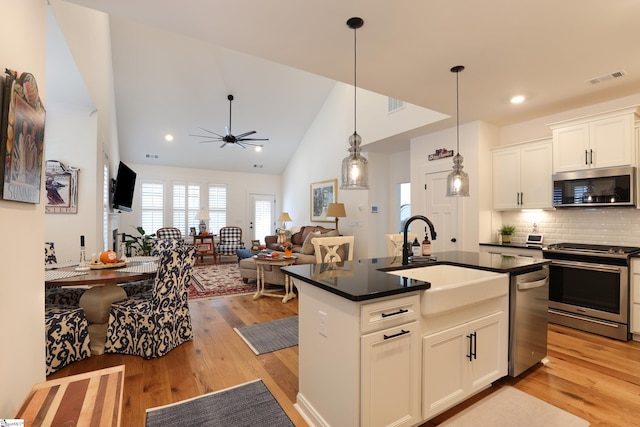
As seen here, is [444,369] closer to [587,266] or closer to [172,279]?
[172,279]

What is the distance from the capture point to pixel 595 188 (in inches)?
138

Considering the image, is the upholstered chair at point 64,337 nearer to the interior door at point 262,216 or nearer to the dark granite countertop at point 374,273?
the dark granite countertop at point 374,273

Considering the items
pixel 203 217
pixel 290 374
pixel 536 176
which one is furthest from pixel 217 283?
pixel 536 176

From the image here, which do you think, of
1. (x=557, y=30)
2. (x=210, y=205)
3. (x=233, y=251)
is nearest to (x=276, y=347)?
(x=557, y=30)

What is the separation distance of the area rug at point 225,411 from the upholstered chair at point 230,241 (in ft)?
23.3

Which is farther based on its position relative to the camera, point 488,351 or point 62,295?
point 62,295

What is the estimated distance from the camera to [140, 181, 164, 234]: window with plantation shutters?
8758mm

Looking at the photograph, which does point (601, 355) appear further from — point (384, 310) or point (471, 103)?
point (471, 103)

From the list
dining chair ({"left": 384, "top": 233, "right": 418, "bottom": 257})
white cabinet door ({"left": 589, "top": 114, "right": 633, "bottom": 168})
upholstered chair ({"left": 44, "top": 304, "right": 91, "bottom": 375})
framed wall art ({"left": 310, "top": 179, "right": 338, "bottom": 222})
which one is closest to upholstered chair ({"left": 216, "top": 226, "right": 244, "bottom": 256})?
framed wall art ({"left": 310, "top": 179, "right": 338, "bottom": 222})

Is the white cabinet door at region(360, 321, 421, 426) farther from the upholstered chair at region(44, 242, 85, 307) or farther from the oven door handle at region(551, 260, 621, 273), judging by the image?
the upholstered chair at region(44, 242, 85, 307)

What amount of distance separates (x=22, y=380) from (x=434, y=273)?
2.67 m

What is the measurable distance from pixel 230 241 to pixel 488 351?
26.6ft

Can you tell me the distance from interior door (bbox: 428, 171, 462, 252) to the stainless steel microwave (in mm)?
1293

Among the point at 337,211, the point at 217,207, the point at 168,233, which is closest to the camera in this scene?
the point at 337,211
